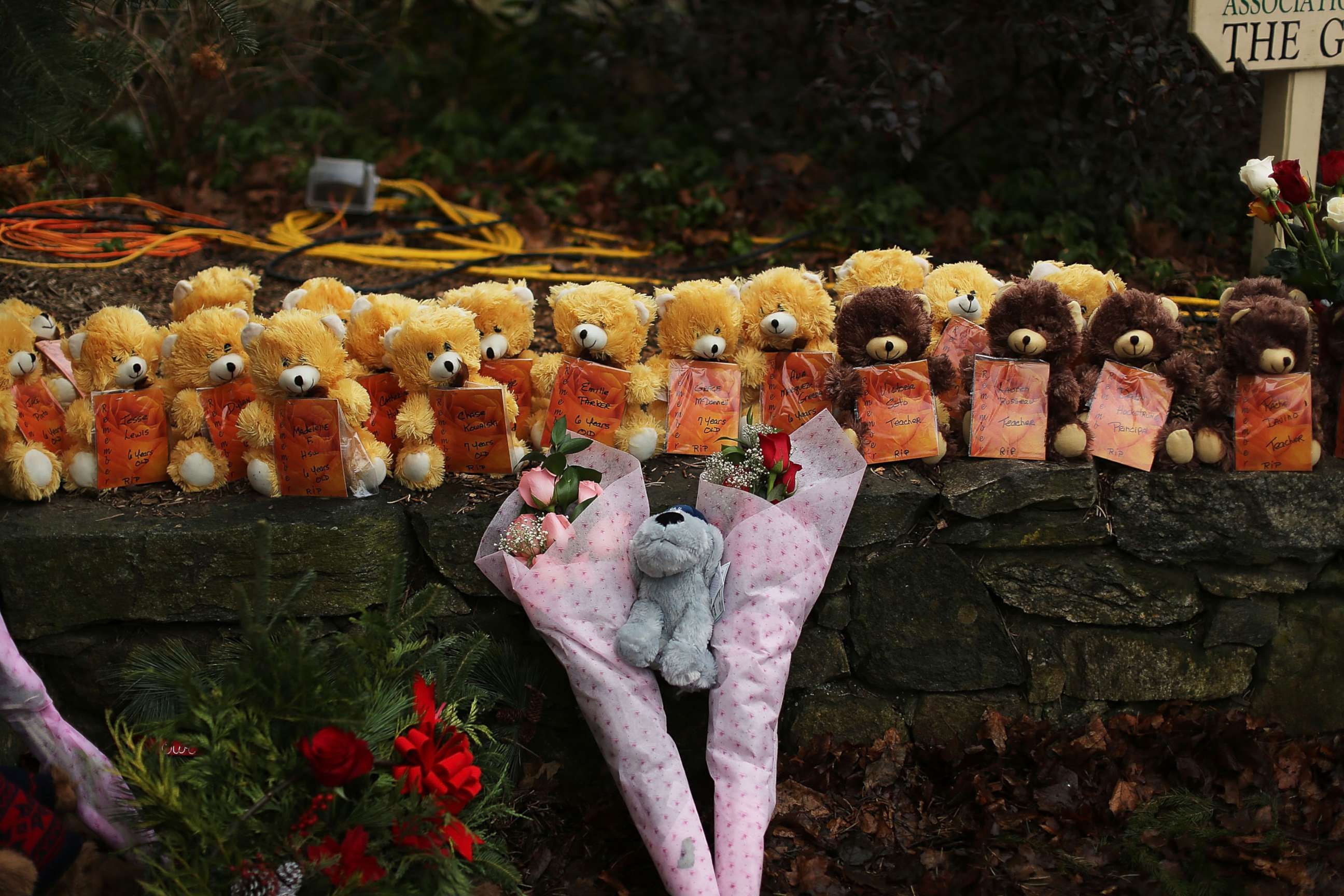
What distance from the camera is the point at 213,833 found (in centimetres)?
191

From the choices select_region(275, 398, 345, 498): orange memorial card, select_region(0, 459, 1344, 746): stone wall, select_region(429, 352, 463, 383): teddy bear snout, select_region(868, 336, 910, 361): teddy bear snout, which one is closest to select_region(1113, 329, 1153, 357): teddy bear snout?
Result: select_region(0, 459, 1344, 746): stone wall

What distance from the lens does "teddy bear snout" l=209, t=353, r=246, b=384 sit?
105 inches

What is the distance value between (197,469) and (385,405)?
467 millimetres

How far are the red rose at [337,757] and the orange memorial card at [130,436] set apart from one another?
1.19 metres

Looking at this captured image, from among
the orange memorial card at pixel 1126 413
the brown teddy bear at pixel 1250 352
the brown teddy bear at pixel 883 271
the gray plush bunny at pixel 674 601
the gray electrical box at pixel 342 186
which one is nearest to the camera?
the gray plush bunny at pixel 674 601

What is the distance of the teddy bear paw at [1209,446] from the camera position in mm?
2742

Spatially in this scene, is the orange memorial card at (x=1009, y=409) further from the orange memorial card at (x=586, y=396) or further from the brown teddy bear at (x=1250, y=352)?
the orange memorial card at (x=586, y=396)

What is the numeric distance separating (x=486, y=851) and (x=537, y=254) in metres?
2.53

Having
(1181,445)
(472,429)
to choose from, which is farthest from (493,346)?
(1181,445)

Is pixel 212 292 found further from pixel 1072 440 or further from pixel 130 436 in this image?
pixel 1072 440

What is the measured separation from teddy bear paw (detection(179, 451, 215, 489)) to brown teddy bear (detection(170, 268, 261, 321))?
1.38 ft

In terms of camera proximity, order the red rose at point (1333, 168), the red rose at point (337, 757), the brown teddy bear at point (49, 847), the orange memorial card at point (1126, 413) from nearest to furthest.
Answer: the red rose at point (337, 757) < the brown teddy bear at point (49, 847) < the orange memorial card at point (1126, 413) < the red rose at point (1333, 168)

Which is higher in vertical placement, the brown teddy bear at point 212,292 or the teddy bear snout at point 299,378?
the brown teddy bear at point 212,292

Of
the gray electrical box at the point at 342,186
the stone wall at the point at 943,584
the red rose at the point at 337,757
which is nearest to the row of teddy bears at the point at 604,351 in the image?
the stone wall at the point at 943,584
